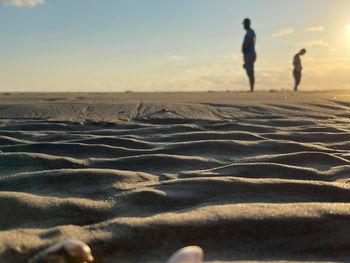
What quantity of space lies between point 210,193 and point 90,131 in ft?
5.14

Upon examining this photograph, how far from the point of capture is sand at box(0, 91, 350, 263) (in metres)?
0.92

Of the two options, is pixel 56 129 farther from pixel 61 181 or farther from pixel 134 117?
A: pixel 61 181

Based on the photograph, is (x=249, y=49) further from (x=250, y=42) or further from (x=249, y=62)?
(x=249, y=62)

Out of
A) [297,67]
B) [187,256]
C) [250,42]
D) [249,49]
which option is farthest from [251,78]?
[187,256]

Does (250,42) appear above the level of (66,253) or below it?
above

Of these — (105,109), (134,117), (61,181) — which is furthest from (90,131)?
(61,181)

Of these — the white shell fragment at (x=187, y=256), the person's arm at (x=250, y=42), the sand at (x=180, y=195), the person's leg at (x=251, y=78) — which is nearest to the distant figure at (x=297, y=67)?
the person's leg at (x=251, y=78)

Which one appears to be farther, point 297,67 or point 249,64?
point 297,67

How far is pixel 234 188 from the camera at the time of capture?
1.25 meters

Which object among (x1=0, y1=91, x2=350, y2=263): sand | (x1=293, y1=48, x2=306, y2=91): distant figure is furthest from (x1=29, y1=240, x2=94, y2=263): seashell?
(x1=293, y1=48, x2=306, y2=91): distant figure

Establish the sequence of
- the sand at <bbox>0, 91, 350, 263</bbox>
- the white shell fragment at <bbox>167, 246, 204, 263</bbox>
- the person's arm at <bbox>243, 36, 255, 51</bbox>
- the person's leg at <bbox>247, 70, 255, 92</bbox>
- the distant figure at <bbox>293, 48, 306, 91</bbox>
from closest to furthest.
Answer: the white shell fragment at <bbox>167, 246, 204, 263</bbox>, the sand at <bbox>0, 91, 350, 263</bbox>, the person's arm at <bbox>243, 36, 255, 51</bbox>, the person's leg at <bbox>247, 70, 255, 92</bbox>, the distant figure at <bbox>293, 48, 306, 91</bbox>

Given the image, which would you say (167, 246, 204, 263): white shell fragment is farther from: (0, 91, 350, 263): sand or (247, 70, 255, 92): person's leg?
(247, 70, 255, 92): person's leg

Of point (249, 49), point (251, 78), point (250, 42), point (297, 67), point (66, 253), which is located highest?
point (250, 42)

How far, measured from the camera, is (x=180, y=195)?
1.22 m
